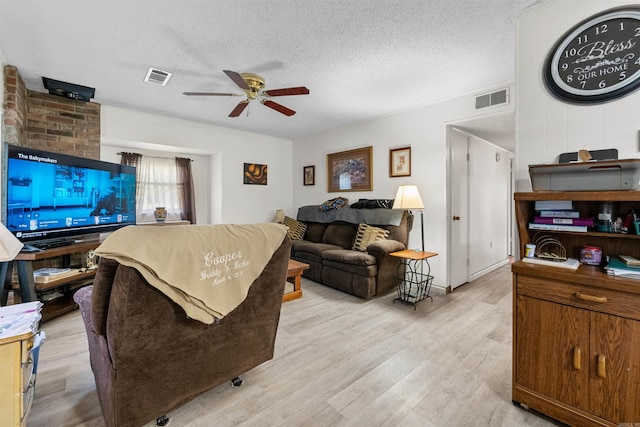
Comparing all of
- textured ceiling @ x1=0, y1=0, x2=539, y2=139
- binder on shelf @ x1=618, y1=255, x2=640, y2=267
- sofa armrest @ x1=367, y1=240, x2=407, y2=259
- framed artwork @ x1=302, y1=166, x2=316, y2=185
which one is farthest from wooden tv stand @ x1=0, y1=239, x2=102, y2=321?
binder on shelf @ x1=618, y1=255, x2=640, y2=267

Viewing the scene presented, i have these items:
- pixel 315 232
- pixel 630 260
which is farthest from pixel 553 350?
pixel 315 232

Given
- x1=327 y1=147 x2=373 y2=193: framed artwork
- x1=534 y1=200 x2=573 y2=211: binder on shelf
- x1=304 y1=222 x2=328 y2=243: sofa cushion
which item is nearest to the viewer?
x1=534 y1=200 x2=573 y2=211: binder on shelf

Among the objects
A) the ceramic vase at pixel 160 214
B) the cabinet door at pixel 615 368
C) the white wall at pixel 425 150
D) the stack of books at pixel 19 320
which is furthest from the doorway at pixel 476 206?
the ceramic vase at pixel 160 214

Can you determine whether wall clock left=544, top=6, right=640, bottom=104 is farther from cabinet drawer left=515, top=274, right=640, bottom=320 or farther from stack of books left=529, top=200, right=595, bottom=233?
cabinet drawer left=515, top=274, right=640, bottom=320

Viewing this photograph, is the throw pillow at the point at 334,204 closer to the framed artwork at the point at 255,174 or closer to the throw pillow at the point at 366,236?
the throw pillow at the point at 366,236

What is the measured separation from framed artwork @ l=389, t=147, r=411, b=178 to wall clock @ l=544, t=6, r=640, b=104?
7.15 ft

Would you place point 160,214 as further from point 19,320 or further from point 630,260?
point 630,260

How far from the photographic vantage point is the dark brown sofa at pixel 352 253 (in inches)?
129

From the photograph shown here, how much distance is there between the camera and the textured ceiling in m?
1.89

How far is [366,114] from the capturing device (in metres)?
4.16

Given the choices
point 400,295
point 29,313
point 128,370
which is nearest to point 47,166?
point 29,313

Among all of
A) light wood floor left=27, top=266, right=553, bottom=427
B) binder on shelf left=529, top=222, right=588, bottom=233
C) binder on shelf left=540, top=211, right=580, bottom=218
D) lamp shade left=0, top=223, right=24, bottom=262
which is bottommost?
light wood floor left=27, top=266, right=553, bottom=427

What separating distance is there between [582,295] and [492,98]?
2.52 meters

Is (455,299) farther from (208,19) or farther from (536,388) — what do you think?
(208,19)
